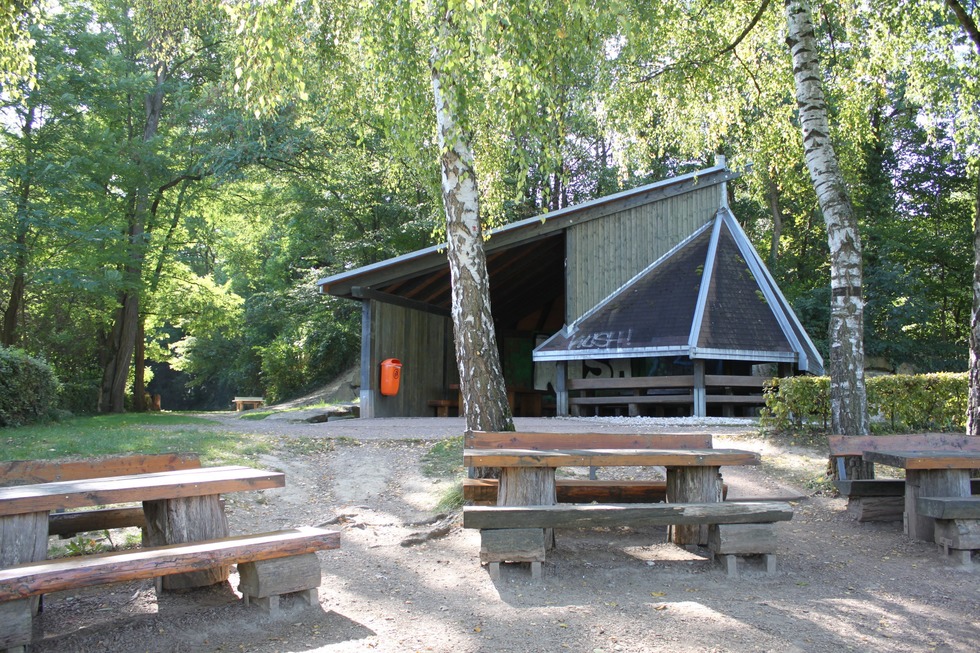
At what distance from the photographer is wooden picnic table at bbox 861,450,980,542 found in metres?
5.34

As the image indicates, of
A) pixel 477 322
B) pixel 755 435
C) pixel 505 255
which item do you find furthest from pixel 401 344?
pixel 477 322

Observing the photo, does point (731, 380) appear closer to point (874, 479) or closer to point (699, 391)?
point (699, 391)

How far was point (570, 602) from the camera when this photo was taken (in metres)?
4.44

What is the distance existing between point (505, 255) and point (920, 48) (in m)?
9.33

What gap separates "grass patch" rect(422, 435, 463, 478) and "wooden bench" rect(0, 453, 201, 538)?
3467 mm

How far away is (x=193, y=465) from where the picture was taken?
16.8 ft

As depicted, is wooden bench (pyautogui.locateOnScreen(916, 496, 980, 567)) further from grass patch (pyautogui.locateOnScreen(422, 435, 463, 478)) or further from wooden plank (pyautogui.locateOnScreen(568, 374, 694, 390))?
wooden plank (pyautogui.locateOnScreen(568, 374, 694, 390))

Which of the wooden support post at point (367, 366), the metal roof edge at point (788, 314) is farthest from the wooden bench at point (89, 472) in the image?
the metal roof edge at point (788, 314)

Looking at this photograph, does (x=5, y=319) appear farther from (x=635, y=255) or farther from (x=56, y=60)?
(x=635, y=255)

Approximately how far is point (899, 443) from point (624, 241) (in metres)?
10.8

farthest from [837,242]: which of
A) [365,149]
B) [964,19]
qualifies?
[365,149]

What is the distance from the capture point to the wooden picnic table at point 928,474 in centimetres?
534

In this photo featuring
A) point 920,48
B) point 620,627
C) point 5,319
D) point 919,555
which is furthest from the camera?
point 5,319

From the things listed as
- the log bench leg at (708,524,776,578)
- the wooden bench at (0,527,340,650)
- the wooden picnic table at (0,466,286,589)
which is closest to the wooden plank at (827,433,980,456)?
the log bench leg at (708,524,776,578)
